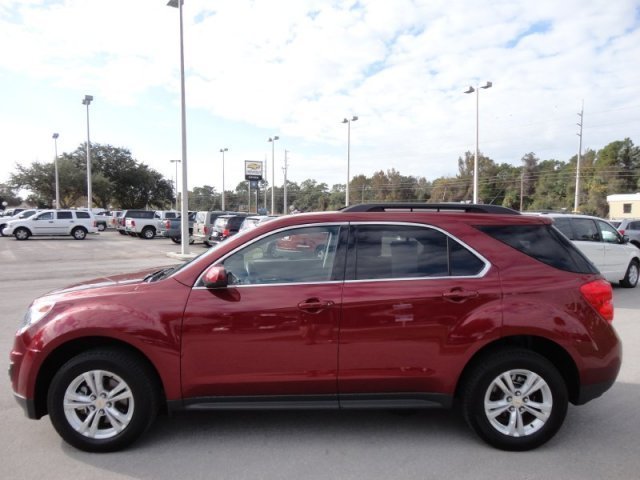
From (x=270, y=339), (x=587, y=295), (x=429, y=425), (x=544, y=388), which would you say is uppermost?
(x=587, y=295)

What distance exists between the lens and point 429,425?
399 cm

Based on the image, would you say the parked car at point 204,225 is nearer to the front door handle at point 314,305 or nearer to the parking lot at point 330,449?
the parking lot at point 330,449

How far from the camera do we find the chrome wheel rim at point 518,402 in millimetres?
3533

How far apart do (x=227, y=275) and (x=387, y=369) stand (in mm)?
1347

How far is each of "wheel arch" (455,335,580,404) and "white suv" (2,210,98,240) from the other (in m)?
30.4

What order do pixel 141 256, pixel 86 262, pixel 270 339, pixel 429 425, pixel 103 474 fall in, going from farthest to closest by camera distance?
1. pixel 141 256
2. pixel 86 262
3. pixel 429 425
4. pixel 270 339
5. pixel 103 474

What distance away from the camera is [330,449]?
3.55 meters

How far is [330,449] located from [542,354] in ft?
5.85

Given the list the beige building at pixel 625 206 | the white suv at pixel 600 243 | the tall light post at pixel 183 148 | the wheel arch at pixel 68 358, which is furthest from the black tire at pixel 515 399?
the beige building at pixel 625 206

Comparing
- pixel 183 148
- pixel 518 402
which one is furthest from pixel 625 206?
pixel 518 402

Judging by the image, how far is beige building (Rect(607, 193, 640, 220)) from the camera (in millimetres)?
56172

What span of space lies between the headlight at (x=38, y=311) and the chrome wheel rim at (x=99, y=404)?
550mm

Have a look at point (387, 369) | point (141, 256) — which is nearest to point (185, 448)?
point (387, 369)

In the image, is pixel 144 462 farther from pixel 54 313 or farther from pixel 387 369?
pixel 387 369
